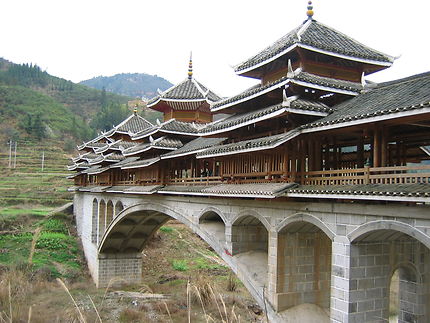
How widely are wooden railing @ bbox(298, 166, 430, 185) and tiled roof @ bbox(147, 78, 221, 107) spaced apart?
1342cm

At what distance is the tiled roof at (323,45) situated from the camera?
41.2ft

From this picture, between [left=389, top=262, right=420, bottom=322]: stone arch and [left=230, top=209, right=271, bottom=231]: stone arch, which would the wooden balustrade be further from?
[left=389, top=262, right=420, bottom=322]: stone arch

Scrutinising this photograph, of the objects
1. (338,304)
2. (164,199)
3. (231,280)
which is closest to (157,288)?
(231,280)

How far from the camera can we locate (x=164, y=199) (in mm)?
20328

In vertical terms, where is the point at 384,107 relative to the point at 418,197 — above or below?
above

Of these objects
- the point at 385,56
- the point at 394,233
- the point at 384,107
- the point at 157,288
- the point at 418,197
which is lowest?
the point at 157,288

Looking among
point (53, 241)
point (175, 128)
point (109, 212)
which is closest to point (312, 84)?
point (175, 128)

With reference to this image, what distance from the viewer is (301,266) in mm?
11875

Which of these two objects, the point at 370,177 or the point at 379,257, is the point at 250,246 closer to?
the point at 379,257

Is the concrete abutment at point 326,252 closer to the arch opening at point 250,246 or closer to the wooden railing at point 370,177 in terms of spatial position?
the arch opening at point 250,246

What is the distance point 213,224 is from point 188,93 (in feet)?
35.0

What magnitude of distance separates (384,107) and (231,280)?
24.1m

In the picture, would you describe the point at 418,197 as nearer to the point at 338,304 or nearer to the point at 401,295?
the point at 338,304

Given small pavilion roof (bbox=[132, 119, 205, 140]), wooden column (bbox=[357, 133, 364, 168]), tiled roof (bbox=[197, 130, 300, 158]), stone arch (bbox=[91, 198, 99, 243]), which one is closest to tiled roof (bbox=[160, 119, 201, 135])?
small pavilion roof (bbox=[132, 119, 205, 140])
